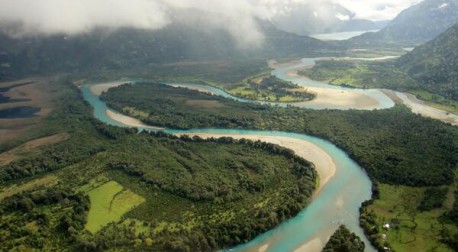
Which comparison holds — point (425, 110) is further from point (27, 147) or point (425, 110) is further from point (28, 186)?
point (27, 147)

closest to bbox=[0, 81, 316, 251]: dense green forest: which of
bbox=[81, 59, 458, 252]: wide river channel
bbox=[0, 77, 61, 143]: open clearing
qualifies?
bbox=[81, 59, 458, 252]: wide river channel

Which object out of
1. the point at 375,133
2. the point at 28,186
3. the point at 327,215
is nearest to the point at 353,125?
the point at 375,133

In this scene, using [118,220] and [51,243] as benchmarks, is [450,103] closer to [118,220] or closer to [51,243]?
[118,220]

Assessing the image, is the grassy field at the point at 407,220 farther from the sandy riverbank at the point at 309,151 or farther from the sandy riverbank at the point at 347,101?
the sandy riverbank at the point at 347,101

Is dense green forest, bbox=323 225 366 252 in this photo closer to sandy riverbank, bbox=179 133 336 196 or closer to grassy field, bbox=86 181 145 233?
sandy riverbank, bbox=179 133 336 196

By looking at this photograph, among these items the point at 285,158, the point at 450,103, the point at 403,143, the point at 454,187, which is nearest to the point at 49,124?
the point at 285,158

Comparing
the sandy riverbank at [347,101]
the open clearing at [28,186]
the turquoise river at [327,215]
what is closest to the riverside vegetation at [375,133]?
the turquoise river at [327,215]
